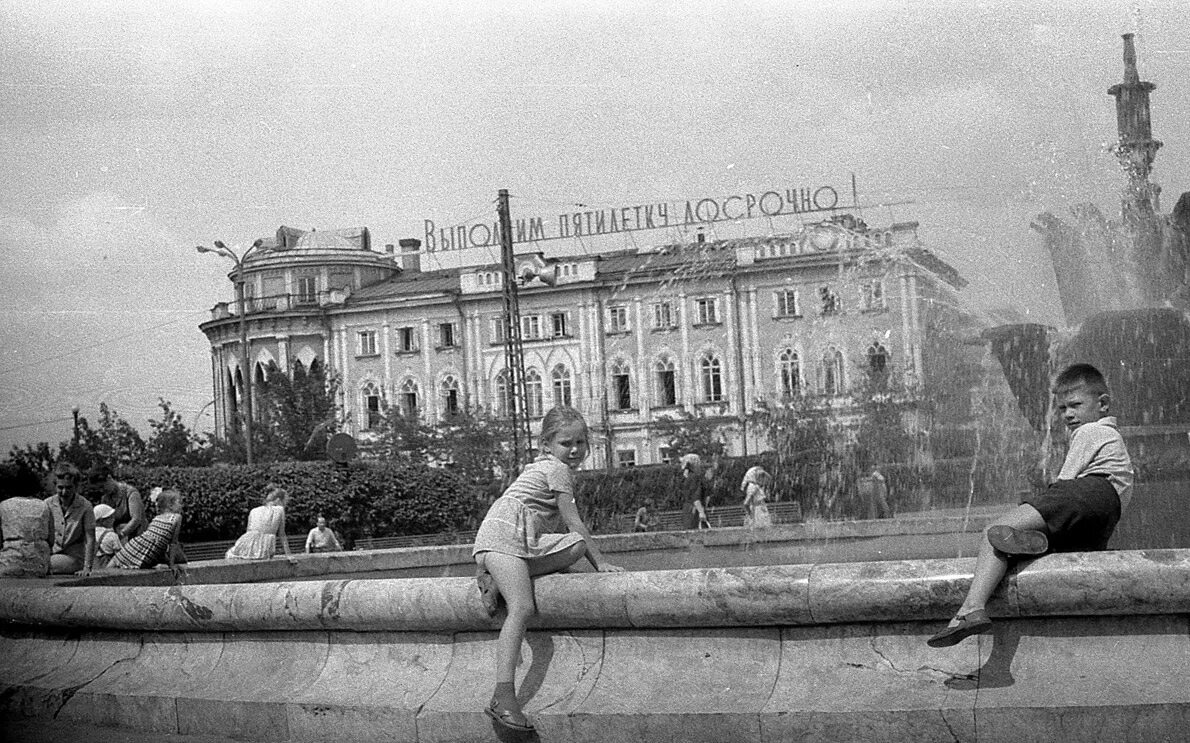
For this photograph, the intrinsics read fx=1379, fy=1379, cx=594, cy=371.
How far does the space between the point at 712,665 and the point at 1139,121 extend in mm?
10348

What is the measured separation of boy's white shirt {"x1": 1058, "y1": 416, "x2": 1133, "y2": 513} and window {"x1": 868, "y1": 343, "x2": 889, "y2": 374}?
2435cm

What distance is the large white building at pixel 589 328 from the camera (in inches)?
1635

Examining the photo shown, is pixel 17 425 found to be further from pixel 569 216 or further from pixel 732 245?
pixel 569 216

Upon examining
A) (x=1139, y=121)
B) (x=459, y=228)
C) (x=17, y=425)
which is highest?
(x=459, y=228)

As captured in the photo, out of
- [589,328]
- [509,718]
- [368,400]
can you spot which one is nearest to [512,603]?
[509,718]

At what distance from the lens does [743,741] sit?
4.10m

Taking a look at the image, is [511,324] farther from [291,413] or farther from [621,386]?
[291,413]

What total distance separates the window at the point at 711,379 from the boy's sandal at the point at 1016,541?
4609cm

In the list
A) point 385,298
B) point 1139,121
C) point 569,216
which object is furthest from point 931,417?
point 385,298

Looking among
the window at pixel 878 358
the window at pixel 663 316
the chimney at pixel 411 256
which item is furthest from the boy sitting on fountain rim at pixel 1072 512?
the chimney at pixel 411 256

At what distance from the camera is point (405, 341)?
5941cm

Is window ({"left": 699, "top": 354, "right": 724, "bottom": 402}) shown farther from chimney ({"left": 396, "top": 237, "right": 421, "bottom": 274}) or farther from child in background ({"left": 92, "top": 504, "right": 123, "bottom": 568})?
child in background ({"left": 92, "top": 504, "right": 123, "bottom": 568})

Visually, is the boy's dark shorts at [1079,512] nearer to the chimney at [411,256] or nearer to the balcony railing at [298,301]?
the balcony railing at [298,301]

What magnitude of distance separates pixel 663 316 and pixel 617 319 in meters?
1.79
